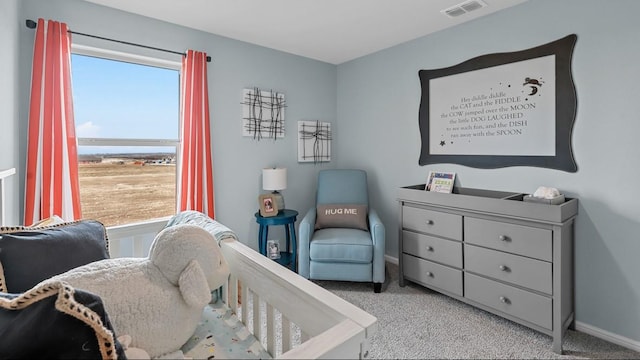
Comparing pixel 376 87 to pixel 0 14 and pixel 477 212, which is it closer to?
pixel 477 212

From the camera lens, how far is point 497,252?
7.18 ft

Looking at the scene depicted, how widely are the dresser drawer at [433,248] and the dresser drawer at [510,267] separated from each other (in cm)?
8

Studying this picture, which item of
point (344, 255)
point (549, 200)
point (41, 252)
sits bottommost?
point (344, 255)

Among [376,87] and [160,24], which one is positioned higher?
[160,24]

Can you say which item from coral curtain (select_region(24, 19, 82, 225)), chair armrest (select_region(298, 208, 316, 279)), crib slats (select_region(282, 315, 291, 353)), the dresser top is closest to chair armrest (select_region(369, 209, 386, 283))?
the dresser top

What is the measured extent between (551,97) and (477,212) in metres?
0.96

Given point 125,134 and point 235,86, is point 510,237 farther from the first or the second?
point 125,134

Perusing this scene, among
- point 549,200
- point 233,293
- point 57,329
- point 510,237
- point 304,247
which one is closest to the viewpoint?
point 57,329

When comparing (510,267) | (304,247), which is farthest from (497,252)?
(304,247)

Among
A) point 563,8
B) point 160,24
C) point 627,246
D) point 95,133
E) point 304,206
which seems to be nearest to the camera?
point 627,246

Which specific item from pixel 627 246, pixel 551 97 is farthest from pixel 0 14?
pixel 627 246

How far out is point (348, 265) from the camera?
8.82 feet

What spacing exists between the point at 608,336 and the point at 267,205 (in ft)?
8.77

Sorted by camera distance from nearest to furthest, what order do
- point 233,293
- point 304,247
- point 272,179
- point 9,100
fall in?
1. point 233,293
2. point 9,100
3. point 304,247
4. point 272,179
